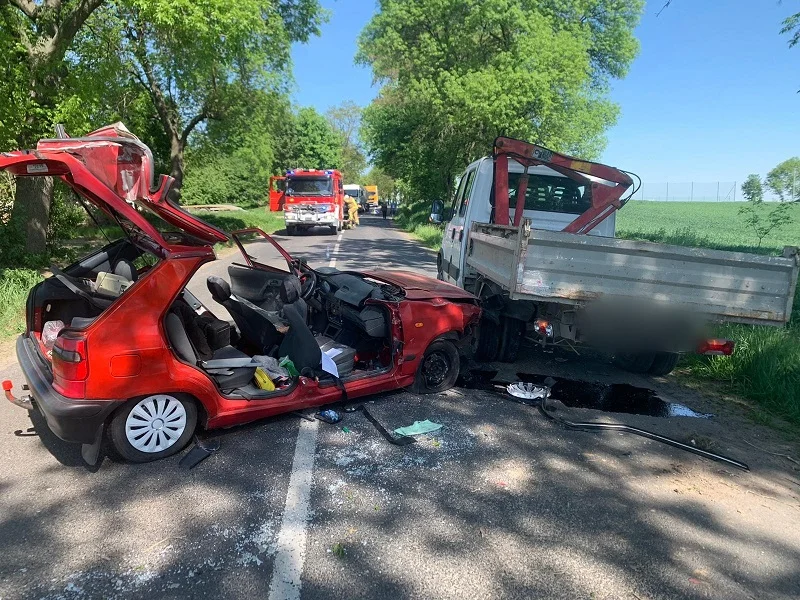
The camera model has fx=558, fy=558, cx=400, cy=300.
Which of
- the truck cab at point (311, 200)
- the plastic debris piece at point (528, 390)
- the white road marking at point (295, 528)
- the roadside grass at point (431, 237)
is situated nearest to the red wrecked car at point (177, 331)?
the white road marking at point (295, 528)

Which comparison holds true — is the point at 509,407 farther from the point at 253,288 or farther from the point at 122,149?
the point at 122,149

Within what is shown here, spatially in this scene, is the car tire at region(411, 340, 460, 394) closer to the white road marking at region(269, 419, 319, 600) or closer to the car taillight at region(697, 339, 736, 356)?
the white road marking at region(269, 419, 319, 600)

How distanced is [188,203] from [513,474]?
45513 millimetres

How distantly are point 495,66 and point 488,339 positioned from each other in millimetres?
16381

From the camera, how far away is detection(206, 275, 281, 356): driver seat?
4648 millimetres

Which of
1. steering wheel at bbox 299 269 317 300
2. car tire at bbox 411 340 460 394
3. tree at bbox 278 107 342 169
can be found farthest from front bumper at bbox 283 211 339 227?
tree at bbox 278 107 342 169

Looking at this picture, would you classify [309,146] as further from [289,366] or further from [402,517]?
[402,517]

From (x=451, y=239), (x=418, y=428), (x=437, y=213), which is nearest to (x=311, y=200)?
(x=437, y=213)

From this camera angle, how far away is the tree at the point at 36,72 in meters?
9.06

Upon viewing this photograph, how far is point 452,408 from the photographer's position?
16.1ft

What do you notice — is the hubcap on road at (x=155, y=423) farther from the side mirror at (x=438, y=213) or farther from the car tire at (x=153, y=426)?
the side mirror at (x=438, y=213)

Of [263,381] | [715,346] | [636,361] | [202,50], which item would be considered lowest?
[636,361]

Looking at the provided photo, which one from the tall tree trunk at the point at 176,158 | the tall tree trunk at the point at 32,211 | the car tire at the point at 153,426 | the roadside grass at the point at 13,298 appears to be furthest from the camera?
the tall tree trunk at the point at 176,158

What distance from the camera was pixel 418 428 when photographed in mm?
4395
